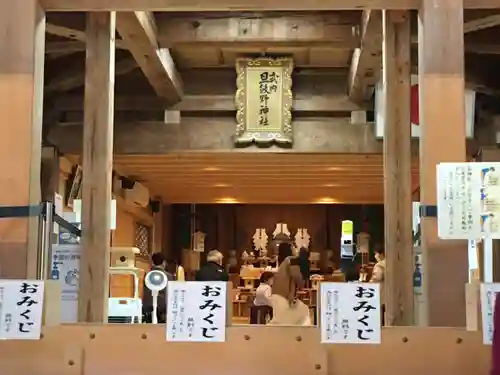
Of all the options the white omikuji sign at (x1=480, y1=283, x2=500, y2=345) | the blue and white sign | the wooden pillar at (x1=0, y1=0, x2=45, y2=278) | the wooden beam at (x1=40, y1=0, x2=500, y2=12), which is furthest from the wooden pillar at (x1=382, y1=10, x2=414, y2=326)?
the wooden pillar at (x1=0, y1=0, x2=45, y2=278)

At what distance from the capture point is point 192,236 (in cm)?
1478

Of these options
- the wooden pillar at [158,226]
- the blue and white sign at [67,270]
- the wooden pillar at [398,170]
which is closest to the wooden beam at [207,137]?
the blue and white sign at [67,270]

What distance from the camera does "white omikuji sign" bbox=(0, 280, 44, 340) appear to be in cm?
265

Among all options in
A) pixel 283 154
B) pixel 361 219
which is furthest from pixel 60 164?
pixel 361 219

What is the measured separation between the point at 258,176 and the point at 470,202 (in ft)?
23.0

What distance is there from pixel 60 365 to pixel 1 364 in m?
0.20

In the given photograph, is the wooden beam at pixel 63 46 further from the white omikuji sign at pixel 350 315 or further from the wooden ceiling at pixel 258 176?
the white omikuji sign at pixel 350 315

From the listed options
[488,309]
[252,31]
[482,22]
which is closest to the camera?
[488,309]

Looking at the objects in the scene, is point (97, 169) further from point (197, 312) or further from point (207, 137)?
point (207, 137)

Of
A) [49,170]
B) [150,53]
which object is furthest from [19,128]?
[49,170]

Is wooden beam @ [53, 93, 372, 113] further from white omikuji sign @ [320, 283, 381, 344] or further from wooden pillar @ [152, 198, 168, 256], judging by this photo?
white omikuji sign @ [320, 283, 381, 344]

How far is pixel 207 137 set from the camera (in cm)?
798

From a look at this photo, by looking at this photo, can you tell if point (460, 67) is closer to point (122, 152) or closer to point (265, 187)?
point (122, 152)

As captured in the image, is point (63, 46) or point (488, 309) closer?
point (488, 309)
